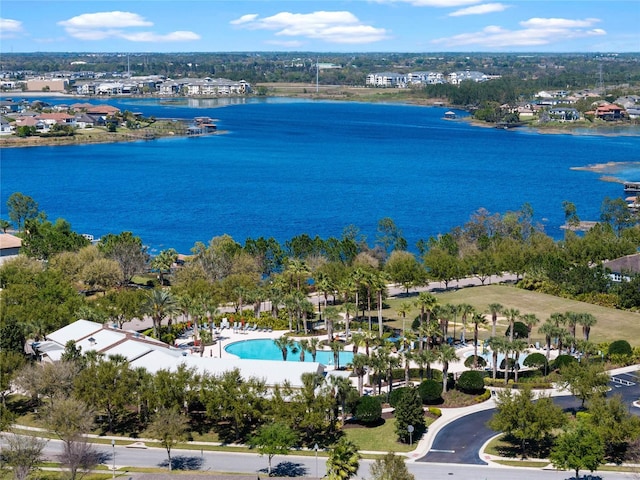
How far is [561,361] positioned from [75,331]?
1228 inches

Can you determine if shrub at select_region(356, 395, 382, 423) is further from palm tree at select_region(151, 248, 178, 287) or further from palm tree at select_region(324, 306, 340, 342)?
palm tree at select_region(151, 248, 178, 287)

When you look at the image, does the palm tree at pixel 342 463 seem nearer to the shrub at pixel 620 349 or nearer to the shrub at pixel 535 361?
the shrub at pixel 535 361

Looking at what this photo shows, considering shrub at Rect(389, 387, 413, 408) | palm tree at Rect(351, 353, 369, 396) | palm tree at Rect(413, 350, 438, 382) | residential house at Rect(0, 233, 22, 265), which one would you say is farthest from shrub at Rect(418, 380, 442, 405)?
residential house at Rect(0, 233, 22, 265)

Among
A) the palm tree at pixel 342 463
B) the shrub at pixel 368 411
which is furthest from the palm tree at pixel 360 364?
the palm tree at pixel 342 463

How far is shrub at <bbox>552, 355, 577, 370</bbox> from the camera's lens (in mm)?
53125

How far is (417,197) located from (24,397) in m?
89.7

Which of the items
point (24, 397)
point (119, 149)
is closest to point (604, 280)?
point (24, 397)

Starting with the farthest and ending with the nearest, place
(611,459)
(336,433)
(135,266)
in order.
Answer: (135,266), (336,433), (611,459)

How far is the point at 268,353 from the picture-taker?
6000cm

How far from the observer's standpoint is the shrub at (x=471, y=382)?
49.8 metres

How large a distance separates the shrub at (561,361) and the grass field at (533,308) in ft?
24.1

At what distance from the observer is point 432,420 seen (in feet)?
153

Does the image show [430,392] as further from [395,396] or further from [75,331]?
[75,331]

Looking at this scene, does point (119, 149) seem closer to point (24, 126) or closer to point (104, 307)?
point (24, 126)
